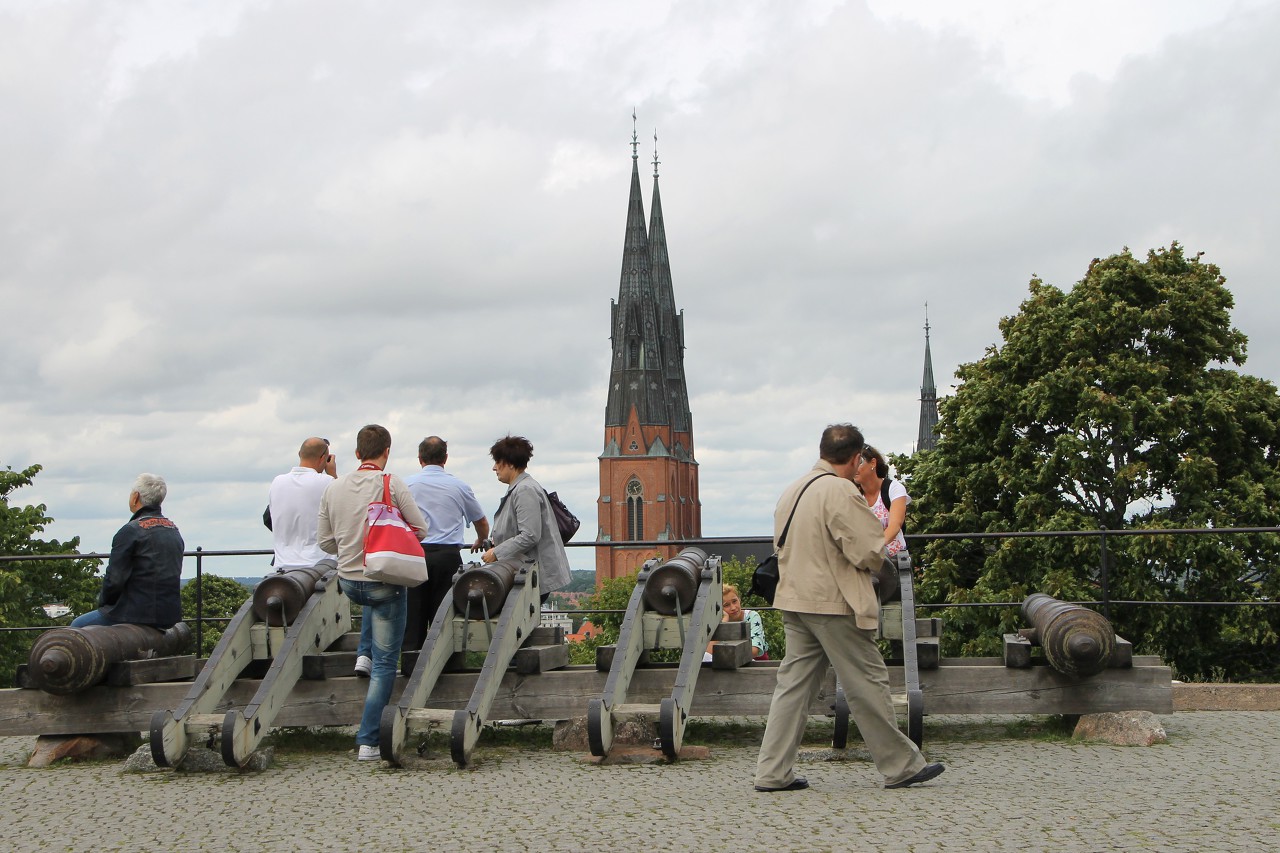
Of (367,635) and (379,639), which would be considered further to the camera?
(367,635)

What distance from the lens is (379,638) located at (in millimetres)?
7789

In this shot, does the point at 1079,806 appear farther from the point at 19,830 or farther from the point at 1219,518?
the point at 1219,518

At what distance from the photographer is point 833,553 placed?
21.6ft

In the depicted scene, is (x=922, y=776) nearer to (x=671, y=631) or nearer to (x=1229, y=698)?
(x=671, y=631)

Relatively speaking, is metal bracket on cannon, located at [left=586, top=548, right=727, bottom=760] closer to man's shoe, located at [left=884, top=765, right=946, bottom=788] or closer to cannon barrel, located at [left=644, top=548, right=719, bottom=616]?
cannon barrel, located at [left=644, top=548, right=719, bottom=616]

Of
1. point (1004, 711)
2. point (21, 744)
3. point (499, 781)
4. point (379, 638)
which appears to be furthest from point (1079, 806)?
point (21, 744)

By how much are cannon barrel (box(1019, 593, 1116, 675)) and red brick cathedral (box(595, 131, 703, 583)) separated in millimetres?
110815

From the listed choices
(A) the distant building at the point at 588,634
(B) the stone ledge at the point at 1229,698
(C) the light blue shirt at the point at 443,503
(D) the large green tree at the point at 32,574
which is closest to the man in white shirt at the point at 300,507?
(C) the light blue shirt at the point at 443,503

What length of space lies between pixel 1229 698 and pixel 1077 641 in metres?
2.73

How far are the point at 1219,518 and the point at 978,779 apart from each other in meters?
20.4

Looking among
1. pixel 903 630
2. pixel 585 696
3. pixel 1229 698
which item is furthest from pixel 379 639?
pixel 1229 698

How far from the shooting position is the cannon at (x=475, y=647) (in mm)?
7457

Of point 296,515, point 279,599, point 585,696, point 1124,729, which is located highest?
point 296,515

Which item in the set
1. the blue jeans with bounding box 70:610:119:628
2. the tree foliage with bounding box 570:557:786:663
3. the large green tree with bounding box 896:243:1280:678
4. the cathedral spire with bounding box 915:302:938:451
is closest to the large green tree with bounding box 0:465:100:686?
the tree foliage with bounding box 570:557:786:663
